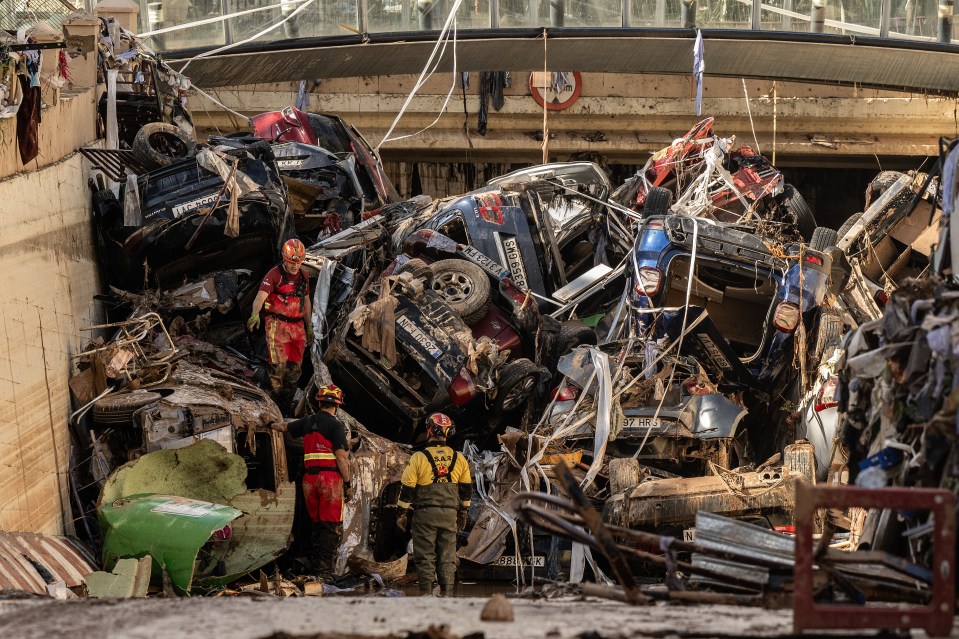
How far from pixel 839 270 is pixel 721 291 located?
1.42 metres

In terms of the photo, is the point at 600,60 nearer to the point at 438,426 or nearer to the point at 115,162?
the point at 115,162

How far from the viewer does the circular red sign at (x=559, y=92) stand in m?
23.1

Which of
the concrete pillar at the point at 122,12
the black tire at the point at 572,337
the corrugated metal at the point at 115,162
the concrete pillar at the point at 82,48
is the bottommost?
the black tire at the point at 572,337

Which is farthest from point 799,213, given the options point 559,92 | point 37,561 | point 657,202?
point 37,561

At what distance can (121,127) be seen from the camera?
50.4ft

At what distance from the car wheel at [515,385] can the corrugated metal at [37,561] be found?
12.3ft

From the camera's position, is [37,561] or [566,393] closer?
[37,561]

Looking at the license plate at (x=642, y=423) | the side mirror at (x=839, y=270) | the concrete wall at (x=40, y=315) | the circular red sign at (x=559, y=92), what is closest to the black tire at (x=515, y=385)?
the license plate at (x=642, y=423)

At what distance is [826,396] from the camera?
1123 cm

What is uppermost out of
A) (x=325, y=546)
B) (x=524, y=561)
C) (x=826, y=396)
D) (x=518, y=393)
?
(x=826, y=396)

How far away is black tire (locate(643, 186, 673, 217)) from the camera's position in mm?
14586

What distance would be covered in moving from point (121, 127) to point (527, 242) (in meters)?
5.00

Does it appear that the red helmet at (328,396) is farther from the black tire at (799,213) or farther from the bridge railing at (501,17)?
the bridge railing at (501,17)

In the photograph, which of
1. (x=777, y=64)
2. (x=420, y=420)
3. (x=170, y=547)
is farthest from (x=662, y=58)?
(x=170, y=547)
